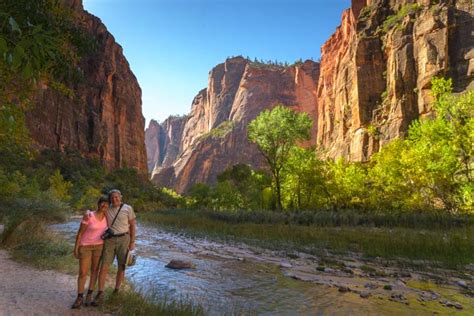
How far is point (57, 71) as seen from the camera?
5.77 meters

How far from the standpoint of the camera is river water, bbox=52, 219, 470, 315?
771 centimetres

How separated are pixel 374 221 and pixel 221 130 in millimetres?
146217

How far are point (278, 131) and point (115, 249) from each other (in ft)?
114

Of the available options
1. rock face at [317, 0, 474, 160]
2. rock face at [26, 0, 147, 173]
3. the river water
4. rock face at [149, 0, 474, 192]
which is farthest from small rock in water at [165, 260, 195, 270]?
rock face at [26, 0, 147, 173]

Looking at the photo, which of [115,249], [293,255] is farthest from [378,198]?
[115,249]

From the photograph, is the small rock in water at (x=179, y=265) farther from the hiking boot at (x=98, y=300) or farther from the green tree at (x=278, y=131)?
the green tree at (x=278, y=131)

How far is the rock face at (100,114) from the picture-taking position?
306ft

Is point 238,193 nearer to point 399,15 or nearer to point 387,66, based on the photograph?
point 387,66

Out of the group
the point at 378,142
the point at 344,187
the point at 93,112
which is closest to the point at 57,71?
the point at 344,187

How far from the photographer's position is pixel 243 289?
9500 millimetres

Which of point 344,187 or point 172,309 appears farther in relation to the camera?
point 344,187

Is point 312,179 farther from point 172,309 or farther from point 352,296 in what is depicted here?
point 172,309

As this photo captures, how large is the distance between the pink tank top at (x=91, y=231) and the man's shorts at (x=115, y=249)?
20cm

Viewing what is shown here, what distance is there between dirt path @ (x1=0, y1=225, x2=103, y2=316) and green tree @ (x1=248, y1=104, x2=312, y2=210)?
32.9 m
